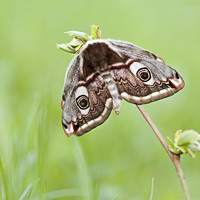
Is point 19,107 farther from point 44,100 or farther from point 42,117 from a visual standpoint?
point 42,117

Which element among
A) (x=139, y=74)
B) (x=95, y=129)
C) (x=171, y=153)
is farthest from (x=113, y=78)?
(x=95, y=129)

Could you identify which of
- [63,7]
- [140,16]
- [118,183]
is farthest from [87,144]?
[63,7]

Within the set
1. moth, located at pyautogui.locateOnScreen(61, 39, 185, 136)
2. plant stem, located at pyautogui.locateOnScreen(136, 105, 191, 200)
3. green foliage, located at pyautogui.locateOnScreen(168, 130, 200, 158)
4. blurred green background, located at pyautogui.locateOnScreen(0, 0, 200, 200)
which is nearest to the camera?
plant stem, located at pyautogui.locateOnScreen(136, 105, 191, 200)

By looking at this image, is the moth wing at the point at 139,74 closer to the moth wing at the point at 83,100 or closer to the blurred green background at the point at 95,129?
the moth wing at the point at 83,100

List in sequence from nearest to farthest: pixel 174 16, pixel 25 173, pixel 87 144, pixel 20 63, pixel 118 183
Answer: pixel 25 173, pixel 118 183, pixel 87 144, pixel 20 63, pixel 174 16

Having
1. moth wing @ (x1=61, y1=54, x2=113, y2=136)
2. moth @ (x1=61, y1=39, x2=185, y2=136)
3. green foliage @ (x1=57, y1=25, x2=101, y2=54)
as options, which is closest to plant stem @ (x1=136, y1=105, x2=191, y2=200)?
moth @ (x1=61, y1=39, x2=185, y2=136)

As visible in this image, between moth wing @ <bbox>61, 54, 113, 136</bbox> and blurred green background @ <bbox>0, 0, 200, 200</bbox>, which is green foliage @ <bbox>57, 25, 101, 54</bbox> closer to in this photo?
moth wing @ <bbox>61, 54, 113, 136</bbox>
